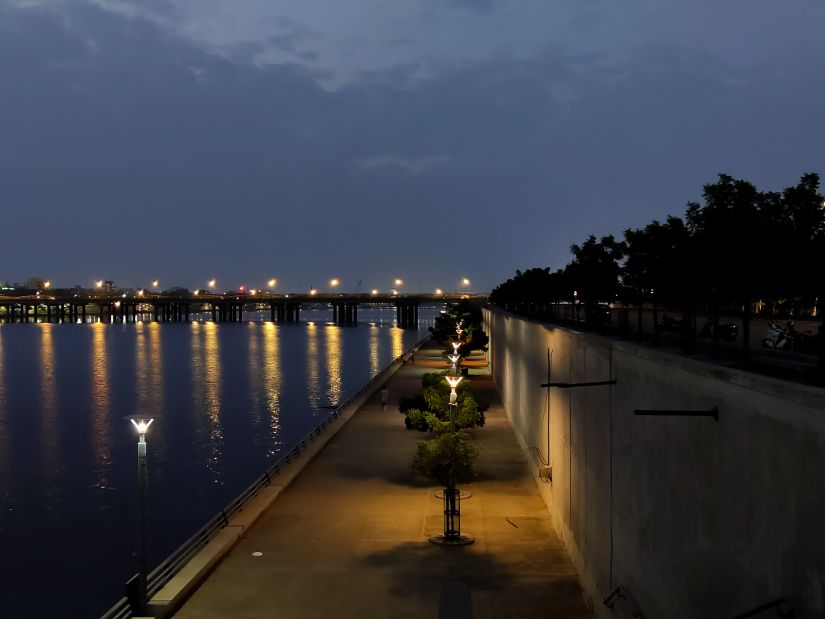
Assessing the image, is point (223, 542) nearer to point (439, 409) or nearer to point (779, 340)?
point (439, 409)

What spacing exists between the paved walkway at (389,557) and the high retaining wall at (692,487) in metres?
1.56

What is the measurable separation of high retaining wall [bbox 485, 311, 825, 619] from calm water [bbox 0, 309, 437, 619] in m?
14.2

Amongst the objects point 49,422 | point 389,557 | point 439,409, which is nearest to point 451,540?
point 389,557

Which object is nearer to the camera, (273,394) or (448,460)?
(448,460)

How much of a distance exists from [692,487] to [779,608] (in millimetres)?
2661

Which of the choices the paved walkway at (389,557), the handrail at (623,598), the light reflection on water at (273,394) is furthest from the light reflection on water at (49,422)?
the handrail at (623,598)

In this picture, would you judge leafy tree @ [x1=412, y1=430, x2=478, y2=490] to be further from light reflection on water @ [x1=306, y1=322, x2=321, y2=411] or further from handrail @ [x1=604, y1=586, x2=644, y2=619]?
light reflection on water @ [x1=306, y1=322, x2=321, y2=411]

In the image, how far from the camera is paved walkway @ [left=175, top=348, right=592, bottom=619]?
1552 centimetres

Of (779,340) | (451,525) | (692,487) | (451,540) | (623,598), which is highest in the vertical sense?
(779,340)

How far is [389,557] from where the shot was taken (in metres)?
18.5

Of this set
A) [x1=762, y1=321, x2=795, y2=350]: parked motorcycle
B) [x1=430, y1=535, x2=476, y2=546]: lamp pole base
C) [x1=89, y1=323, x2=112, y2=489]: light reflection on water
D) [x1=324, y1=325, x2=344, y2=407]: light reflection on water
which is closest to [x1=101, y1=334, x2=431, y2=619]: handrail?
[x1=430, y1=535, x2=476, y2=546]: lamp pole base

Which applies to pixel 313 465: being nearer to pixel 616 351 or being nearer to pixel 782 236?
pixel 616 351

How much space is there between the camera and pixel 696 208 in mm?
13945

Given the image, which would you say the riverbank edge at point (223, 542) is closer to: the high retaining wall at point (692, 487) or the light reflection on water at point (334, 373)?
the high retaining wall at point (692, 487)
